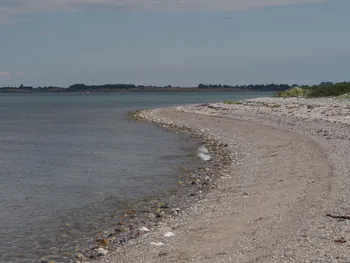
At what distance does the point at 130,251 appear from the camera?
412 inches

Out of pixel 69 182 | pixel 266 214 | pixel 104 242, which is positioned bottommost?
pixel 69 182

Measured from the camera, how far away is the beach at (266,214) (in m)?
9.11

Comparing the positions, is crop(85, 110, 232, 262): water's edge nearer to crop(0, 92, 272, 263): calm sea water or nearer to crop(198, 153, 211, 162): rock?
crop(198, 153, 211, 162): rock

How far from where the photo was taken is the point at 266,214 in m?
11.8

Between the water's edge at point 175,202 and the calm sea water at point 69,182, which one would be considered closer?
the water's edge at point 175,202

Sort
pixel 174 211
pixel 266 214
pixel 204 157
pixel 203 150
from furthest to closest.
Answer: pixel 203 150 < pixel 204 157 < pixel 174 211 < pixel 266 214

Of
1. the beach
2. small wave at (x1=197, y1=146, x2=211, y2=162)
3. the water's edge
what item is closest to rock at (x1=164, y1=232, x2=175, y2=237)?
the beach

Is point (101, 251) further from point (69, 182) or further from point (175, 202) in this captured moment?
point (69, 182)

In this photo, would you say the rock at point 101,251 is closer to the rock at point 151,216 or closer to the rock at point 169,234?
the rock at point 169,234

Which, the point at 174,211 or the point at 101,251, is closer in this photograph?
the point at 101,251

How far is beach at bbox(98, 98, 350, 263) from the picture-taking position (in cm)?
911

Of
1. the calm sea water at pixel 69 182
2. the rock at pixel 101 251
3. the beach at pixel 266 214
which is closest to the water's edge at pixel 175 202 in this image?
the rock at pixel 101 251

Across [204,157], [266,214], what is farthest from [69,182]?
[266,214]

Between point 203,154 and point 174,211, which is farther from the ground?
point 174,211
